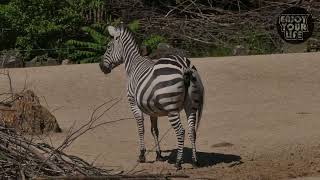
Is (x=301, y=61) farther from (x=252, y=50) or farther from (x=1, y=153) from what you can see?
(x=1, y=153)

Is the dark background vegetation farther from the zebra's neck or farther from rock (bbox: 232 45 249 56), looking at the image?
the zebra's neck

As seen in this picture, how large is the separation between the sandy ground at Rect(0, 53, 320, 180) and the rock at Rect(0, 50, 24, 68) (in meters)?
1.13

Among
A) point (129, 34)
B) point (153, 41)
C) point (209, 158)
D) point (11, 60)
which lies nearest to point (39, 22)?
point (11, 60)

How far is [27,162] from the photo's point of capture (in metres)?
6.29

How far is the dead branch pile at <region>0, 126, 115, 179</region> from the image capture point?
620 centimetres

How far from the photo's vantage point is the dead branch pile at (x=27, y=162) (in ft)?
20.3

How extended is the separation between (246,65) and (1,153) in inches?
574

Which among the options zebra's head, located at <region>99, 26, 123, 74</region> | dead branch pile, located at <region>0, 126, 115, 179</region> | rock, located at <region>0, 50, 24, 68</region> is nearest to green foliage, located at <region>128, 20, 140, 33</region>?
rock, located at <region>0, 50, 24, 68</region>

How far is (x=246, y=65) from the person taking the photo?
20.5m

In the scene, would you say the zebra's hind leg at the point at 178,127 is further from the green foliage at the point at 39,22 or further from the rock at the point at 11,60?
the green foliage at the point at 39,22

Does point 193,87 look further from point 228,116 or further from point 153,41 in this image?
point 153,41

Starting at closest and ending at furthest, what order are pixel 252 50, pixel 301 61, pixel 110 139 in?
pixel 110 139 → pixel 301 61 → pixel 252 50

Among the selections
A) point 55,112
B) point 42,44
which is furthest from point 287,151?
point 42,44

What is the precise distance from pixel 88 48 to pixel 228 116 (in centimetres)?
866
